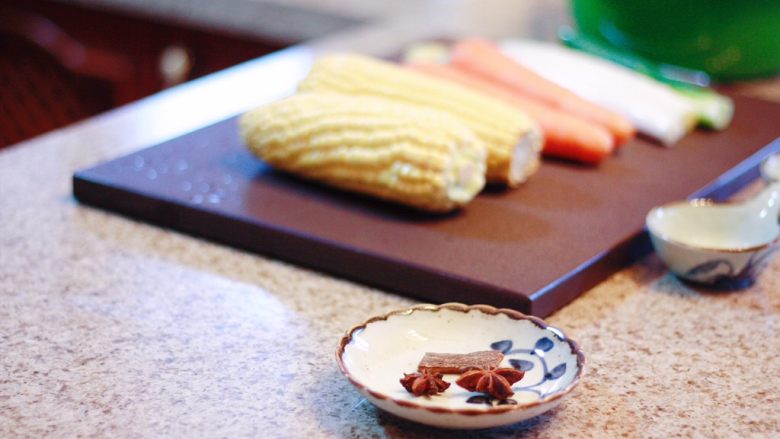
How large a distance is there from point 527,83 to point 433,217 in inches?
17.7

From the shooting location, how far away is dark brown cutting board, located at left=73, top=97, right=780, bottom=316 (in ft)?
3.68

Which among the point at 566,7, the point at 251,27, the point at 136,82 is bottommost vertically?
the point at 136,82

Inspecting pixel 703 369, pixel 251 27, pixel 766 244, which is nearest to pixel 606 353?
pixel 703 369

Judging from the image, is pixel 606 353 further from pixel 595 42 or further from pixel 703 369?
pixel 595 42

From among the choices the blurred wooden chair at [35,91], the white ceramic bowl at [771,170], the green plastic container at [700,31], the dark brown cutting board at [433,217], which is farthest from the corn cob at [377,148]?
the blurred wooden chair at [35,91]

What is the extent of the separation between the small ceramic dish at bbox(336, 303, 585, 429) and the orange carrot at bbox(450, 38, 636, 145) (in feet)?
2.12

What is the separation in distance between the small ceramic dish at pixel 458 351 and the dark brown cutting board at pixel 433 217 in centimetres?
13

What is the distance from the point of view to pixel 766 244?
111cm

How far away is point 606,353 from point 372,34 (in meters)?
1.31

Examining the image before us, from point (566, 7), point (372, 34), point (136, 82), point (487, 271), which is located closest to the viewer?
point (487, 271)

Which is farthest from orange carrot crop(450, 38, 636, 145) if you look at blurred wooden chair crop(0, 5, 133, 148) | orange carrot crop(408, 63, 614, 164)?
blurred wooden chair crop(0, 5, 133, 148)

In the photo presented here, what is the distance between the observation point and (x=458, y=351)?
94 centimetres

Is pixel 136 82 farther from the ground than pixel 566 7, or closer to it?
closer to it

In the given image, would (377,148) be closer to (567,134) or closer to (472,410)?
(567,134)
